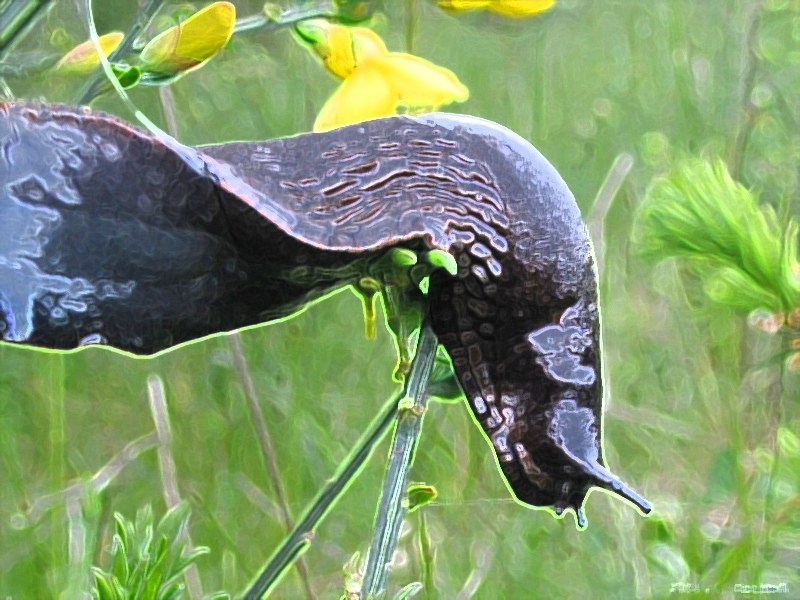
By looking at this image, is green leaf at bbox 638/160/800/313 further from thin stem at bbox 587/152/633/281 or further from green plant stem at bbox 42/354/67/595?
green plant stem at bbox 42/354/67/595

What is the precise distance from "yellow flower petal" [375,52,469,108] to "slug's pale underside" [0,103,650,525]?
8.8 inches

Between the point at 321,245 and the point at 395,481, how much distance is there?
0.09 m

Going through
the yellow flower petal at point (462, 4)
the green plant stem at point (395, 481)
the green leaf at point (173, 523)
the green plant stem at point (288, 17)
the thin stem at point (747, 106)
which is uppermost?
the green plant stem at point (288, 17)

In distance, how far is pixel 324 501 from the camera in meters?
0.40

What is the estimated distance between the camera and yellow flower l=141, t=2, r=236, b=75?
462 millimetres

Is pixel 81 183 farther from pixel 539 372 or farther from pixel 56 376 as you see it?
pixel 56 376

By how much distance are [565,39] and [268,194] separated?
1064mm

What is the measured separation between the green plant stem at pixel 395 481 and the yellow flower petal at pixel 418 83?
263mm

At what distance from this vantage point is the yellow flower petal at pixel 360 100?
54 centimetres

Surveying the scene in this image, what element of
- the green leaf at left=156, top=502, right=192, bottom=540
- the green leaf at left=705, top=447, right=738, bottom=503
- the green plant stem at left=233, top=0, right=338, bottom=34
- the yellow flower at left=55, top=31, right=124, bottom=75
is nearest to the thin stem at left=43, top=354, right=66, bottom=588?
the green leaf at left=156, top=502, right=192, bottom=540

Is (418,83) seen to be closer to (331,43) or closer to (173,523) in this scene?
(331,43)

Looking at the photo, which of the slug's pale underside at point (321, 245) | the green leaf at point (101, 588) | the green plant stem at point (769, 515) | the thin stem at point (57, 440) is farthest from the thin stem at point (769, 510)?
the thin stem at point (57, 440)

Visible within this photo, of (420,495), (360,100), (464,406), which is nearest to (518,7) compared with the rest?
(360,100)

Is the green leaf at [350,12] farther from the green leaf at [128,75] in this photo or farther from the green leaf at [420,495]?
the green leaf at [420,495]
